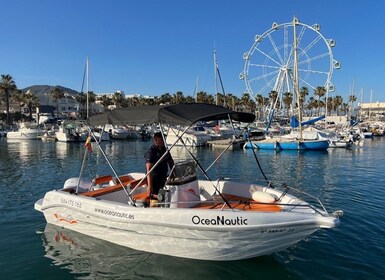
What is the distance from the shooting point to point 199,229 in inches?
242

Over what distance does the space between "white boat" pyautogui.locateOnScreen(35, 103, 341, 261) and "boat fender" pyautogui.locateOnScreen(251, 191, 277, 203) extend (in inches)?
0.9

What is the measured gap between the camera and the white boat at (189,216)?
19.6 feet

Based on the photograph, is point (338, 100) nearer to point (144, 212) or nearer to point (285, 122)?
point (285, 122)

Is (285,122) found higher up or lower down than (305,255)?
higher up

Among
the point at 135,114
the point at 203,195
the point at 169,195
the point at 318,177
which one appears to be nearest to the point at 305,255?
the point at 203,195

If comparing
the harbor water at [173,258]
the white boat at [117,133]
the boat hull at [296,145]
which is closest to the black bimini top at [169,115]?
the harbor water at [173,258]

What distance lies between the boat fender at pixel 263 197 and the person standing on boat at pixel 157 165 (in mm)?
2081

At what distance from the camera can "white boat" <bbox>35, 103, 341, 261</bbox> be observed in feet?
19.6

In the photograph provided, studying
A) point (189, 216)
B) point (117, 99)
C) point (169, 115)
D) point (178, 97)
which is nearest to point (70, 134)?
point (117, 99)

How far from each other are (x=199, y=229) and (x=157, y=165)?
188 centimetres

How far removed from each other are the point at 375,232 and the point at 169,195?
5883mm

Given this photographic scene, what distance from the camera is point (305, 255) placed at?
7289mm

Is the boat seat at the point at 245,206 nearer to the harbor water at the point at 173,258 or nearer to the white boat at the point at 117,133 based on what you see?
the harbor water at the point at 173,258

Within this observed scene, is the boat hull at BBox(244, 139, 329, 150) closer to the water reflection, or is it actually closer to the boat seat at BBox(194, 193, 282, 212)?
the boat seat at BBox(194, 193, 282, 212)
